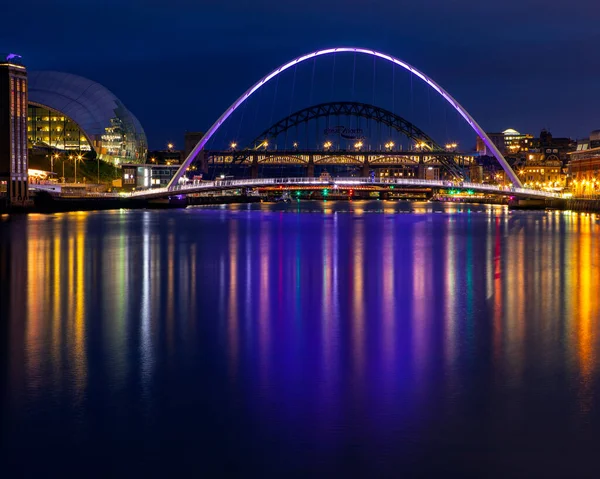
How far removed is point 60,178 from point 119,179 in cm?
1485

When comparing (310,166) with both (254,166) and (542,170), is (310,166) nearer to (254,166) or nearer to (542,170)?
(254,166)

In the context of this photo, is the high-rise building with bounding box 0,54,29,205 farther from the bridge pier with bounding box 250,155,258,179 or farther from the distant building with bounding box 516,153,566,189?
the distant building with bounding box 516,153,566,189

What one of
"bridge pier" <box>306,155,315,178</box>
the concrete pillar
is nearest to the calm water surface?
"bridge pier" <box>306,155,315,178</box>

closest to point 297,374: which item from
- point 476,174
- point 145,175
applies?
point 145,175

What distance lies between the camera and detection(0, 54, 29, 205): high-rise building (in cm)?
7294

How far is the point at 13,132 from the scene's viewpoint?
74.0m

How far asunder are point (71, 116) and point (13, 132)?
45.7 metres

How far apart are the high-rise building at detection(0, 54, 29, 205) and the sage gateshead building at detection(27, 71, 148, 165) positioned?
40553 mm

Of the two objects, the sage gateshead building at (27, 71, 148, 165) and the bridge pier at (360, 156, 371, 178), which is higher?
the sage gateshead building at (27, 71, 148, 165)

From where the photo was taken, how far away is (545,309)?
18.9m

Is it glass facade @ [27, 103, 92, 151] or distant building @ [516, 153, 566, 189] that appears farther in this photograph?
distant building @ [516, 153, 566, 189]

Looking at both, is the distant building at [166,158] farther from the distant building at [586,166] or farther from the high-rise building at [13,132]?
the high-rise building at [13,132]

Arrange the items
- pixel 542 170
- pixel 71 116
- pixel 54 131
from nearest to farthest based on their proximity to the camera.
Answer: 1. pixel 71 116
2. pixel 54 131
3. pixel 542 170

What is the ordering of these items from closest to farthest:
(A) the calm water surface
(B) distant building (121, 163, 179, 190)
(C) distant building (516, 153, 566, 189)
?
(A) the calm water surface, (B) distant building (121, 163, 179, 190), (C) distant building (516, 153, 566, 189)
